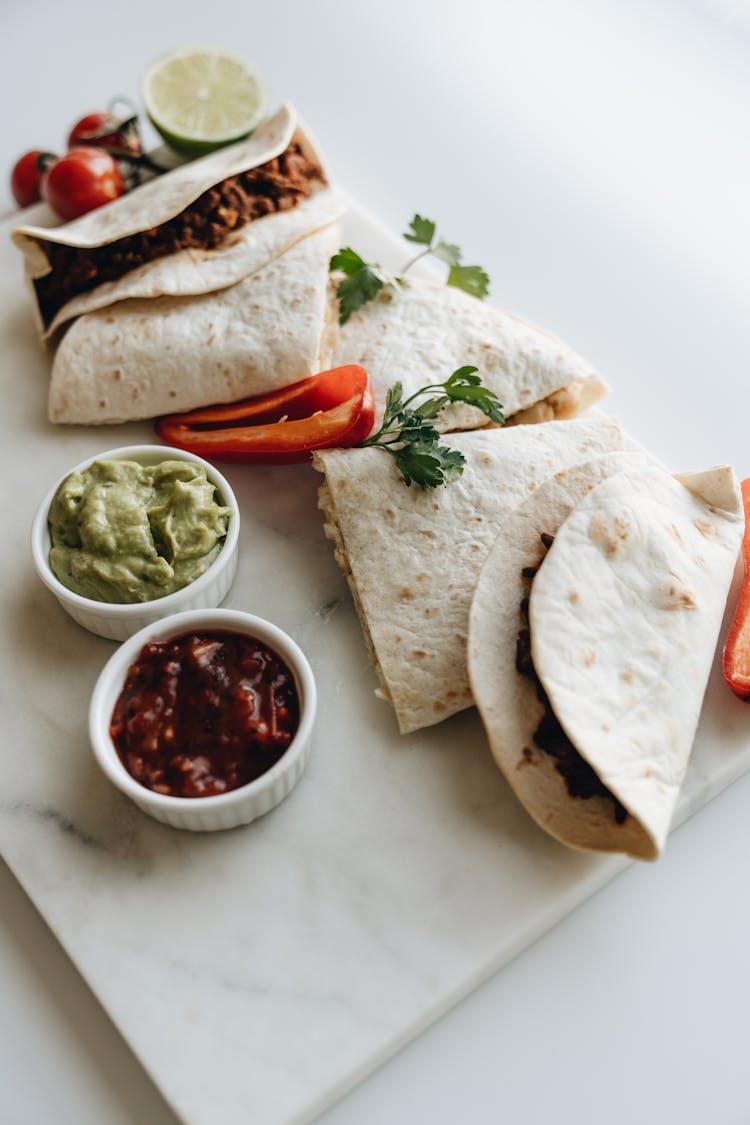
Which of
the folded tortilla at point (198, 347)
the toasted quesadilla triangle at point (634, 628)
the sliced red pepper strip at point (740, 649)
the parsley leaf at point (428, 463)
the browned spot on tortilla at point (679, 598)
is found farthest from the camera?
the folded tortilla at point (198, 347)

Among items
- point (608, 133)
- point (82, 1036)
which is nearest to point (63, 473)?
point (82, 1036)

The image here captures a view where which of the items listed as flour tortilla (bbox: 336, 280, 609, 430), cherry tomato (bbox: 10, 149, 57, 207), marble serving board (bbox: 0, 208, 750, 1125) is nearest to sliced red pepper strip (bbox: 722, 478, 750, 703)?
marble serving board (bbox: 0, 208, 750, 1125)

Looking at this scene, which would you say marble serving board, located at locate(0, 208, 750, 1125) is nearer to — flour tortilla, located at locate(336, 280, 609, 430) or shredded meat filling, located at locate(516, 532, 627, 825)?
shredded meat filling, located at locate(516, 532, 627, 825)

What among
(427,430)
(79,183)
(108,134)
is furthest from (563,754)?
(108,134)

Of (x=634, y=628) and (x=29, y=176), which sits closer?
(x=634, y=628)

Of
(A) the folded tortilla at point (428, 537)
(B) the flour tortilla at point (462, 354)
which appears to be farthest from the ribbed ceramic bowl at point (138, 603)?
(B) the flour tortilla at point (462, 354)

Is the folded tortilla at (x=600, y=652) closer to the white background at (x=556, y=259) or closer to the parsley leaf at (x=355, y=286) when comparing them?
the white background at (x=556, y=259)

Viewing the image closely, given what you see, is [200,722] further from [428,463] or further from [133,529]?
[428,463]
